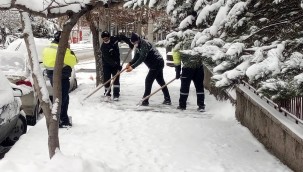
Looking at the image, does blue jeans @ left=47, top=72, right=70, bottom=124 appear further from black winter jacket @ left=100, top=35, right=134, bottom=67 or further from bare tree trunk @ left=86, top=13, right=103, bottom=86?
bare tree trunk @ left=86, top=13, right=103, bottom=86

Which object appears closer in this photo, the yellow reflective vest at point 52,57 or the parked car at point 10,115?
the parked car at point 10,115

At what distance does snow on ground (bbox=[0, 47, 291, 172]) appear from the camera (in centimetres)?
535

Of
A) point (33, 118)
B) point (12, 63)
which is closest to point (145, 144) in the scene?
point (33, 118)

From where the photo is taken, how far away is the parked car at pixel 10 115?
631 centimetres

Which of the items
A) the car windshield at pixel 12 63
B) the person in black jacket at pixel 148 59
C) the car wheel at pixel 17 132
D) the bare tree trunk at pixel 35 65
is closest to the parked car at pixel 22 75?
the car windshield at pixel 12 63

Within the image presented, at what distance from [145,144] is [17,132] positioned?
2134 mm

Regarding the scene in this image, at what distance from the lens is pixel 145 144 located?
655 centimetres

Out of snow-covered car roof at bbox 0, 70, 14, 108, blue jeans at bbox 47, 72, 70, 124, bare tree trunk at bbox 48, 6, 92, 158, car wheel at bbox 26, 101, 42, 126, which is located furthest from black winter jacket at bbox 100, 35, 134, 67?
bare tree trunk at bbox 48, 6, 92, 158

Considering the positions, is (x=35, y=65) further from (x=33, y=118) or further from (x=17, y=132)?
(x=33, y=118)

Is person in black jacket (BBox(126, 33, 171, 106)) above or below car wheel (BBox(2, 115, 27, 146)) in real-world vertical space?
above

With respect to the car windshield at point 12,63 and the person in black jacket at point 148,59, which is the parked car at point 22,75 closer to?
the car windshield at point 12,63

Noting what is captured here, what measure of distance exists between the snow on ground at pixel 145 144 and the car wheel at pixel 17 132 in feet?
0.64

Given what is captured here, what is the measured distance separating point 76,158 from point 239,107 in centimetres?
401

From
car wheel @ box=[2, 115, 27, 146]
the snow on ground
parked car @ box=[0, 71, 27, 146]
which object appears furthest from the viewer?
car wheel @ box=[2, 115, 27, 146]
